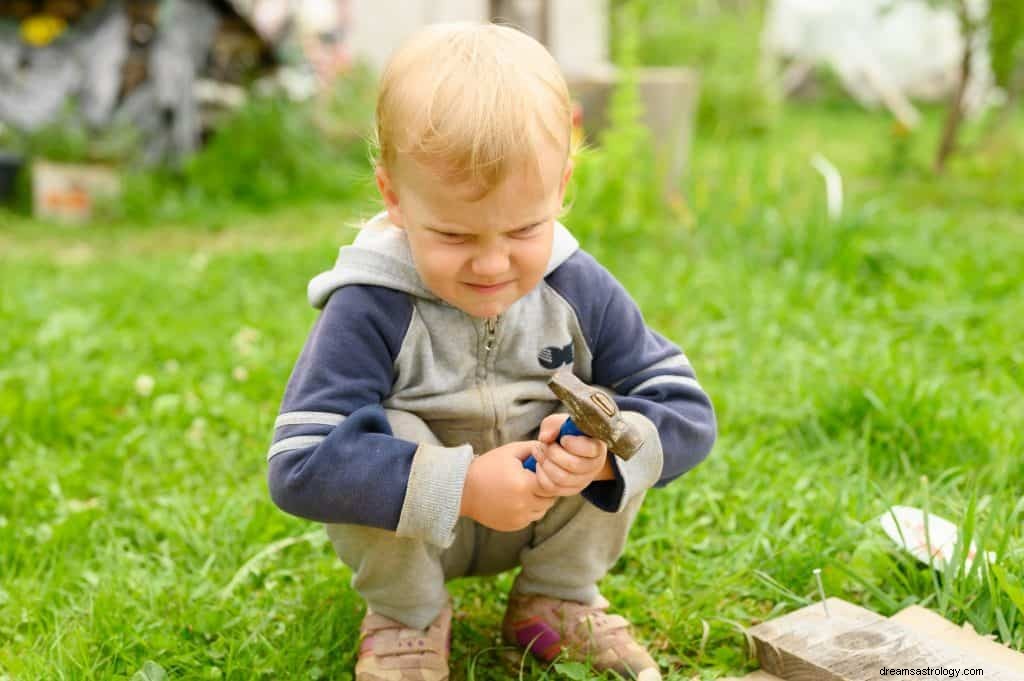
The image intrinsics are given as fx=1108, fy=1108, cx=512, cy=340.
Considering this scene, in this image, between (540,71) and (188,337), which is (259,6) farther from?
(540,71)

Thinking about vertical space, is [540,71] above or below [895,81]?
above

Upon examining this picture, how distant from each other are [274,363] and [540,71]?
6.59ft

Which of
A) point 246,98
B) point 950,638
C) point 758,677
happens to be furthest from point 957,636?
point 246,98

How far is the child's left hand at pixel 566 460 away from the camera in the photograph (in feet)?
5.20

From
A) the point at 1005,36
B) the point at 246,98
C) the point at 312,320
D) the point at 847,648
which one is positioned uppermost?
the point at 1005,36

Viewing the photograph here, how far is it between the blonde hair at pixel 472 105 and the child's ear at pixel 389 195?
53 millimetres

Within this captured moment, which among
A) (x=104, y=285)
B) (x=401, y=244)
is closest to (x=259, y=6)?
(x=104, y=285)

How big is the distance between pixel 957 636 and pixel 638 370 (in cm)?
67

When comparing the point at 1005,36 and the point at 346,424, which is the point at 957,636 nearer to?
the point at 346,424

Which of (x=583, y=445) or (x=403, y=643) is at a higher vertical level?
(x=583, y=445)

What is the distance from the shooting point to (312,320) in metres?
3.95

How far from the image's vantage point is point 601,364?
1.92 meters

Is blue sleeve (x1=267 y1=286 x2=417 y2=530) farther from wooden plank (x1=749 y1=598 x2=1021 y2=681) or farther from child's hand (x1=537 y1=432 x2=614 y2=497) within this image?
wooden plank (x1=749 y1=598 x2=1021 y2=681)

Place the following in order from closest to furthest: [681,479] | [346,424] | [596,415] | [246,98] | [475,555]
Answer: [596,415] < [346,424] < [475,555] < [681,479] < [246,98]
